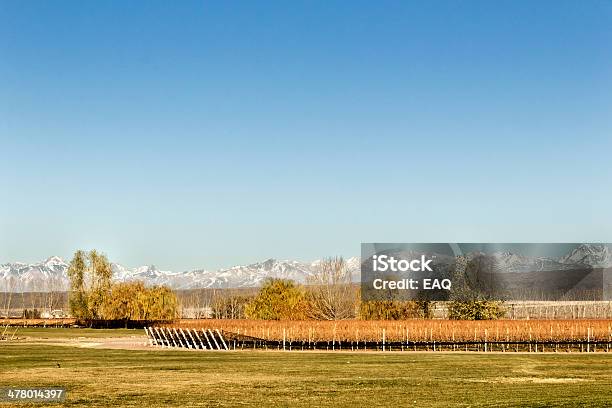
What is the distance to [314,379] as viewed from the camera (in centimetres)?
2677

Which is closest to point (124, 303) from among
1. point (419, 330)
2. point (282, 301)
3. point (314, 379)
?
point (282, 301)

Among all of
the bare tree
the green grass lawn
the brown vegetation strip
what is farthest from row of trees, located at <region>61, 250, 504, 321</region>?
the green grass lawn

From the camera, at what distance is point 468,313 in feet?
246

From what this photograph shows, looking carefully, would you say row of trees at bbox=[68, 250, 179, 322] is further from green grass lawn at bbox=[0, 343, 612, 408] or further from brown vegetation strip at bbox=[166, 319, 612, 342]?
green grass lawn at bbox=[0, 343, 612, 408]

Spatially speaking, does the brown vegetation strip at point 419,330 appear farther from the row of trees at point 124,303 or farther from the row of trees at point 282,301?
the row of trees at point 124,303

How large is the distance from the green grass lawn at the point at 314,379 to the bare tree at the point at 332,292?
139ft

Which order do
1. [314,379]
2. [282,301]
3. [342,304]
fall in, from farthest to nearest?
[342,304]
[282,301]
[314,379]

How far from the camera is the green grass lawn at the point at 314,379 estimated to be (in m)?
21.0

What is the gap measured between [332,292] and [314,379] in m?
58.4

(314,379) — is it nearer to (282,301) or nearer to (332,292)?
(282,301)

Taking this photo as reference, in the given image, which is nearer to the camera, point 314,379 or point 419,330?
point 314,379

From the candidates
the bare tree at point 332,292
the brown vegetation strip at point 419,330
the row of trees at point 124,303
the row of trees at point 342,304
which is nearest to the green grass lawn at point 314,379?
the brown vegetation strip at point 419,330

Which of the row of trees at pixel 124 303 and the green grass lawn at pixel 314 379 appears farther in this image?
the row of trees at pixel 124 303

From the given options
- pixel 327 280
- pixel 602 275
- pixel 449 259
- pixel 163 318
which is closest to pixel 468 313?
pixel 449 259
